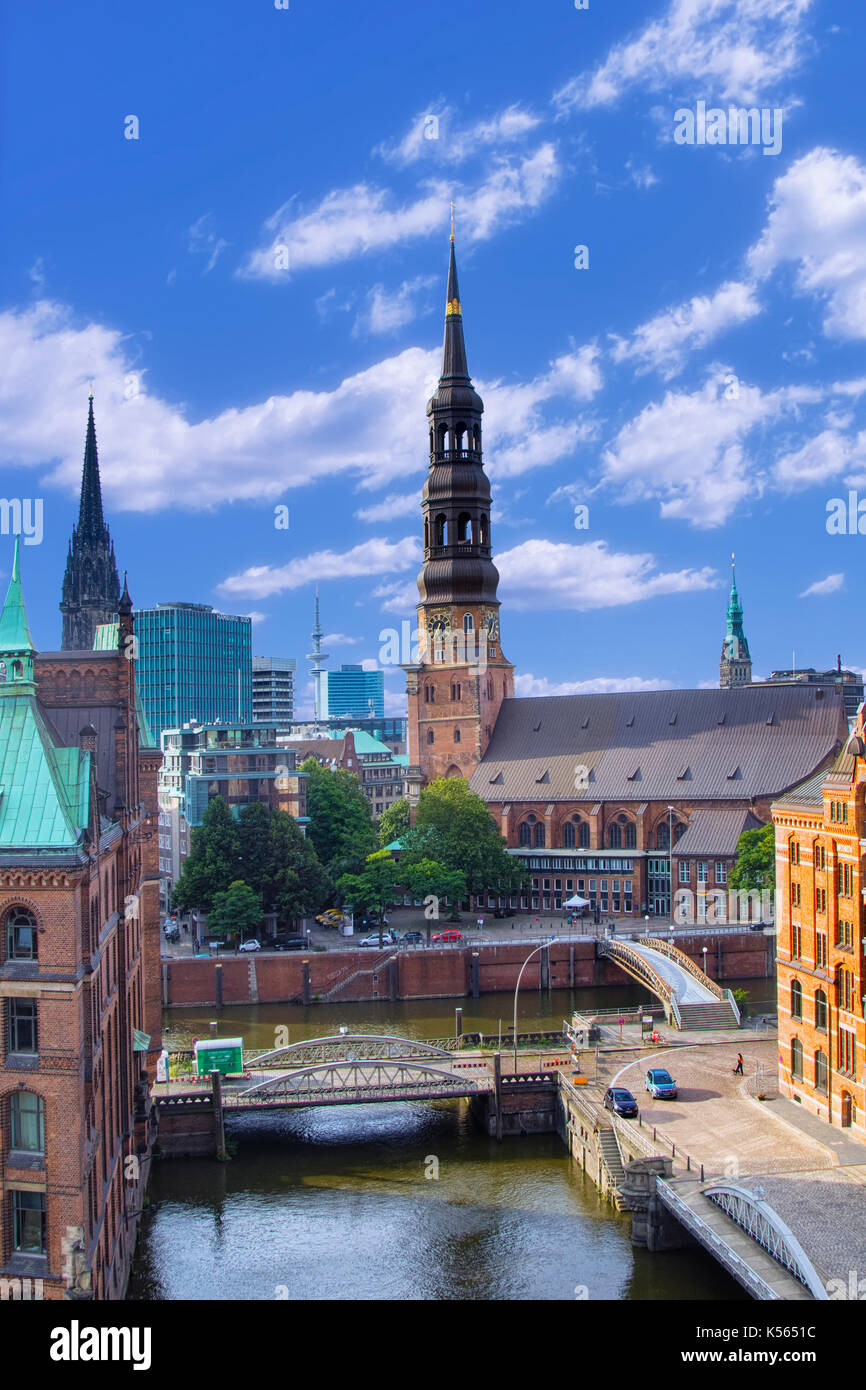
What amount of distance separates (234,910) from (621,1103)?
43.0 meters

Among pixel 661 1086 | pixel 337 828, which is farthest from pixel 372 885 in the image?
pixel 661 1086

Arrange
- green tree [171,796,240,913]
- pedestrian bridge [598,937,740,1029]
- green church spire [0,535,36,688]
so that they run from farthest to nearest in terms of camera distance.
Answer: green tree [171,796,240,913], pedestrian bridge [598,937,740,1029], green church spire [0,535,36,688]

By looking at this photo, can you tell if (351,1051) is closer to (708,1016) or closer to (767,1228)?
(708,1016)

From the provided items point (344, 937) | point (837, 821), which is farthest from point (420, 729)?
point (837, 821)

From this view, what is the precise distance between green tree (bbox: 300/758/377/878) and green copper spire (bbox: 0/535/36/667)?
75076mm

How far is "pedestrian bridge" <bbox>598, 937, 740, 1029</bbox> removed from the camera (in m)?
74.1

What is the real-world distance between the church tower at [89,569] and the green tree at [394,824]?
176ft

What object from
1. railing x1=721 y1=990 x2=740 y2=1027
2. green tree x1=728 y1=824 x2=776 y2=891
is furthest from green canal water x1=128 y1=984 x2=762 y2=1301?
green tree x1=728 y1=824 x2=776 y2=891

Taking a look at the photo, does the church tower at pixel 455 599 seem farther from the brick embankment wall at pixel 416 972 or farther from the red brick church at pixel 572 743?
the brick embankment wall at pixel 416 972

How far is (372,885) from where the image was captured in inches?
4050

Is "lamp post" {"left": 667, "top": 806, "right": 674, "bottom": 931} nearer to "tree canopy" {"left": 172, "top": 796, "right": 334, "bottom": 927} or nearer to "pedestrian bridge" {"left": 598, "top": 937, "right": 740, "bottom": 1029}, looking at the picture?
"pedestrian bridge" {"left": 598, "top": 937, "right": 740, "bottom": 1029}

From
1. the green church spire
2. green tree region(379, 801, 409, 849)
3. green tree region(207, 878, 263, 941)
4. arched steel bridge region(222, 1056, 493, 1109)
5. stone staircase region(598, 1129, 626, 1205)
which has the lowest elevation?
stone staircase region(598, 1129, 626, 1205)
